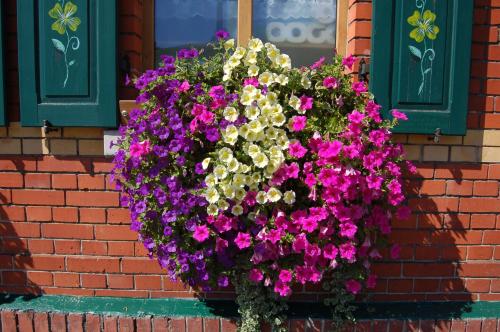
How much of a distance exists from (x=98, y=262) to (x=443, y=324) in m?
1.98

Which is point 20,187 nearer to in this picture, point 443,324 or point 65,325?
point 65,325

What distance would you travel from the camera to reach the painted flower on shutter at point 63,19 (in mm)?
2500

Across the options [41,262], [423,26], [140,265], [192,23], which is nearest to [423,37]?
[423,26]

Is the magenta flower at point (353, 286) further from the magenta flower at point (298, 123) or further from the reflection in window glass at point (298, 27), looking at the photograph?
the reflection in window glass at point (298, 27)

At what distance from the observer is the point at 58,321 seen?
8.32 ft

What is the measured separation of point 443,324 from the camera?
2.51m

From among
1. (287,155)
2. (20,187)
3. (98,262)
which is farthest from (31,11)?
(287,155)

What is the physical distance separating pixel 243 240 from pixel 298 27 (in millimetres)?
1453

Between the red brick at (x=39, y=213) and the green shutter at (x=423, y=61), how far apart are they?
1981mm

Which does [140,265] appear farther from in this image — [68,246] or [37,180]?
[37,180]

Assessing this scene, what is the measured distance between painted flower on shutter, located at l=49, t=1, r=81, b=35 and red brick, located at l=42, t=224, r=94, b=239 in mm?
1101

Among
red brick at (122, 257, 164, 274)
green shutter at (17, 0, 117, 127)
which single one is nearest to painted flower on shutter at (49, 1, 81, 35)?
green shutter at (17, 0, 117, 127)

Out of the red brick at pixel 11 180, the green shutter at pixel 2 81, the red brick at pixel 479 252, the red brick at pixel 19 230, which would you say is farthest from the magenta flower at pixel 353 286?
the green shutter at pixel 2 81

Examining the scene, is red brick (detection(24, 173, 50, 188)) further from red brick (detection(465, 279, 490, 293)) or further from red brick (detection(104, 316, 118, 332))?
red brick (detection(465, 279, 490, 293))
